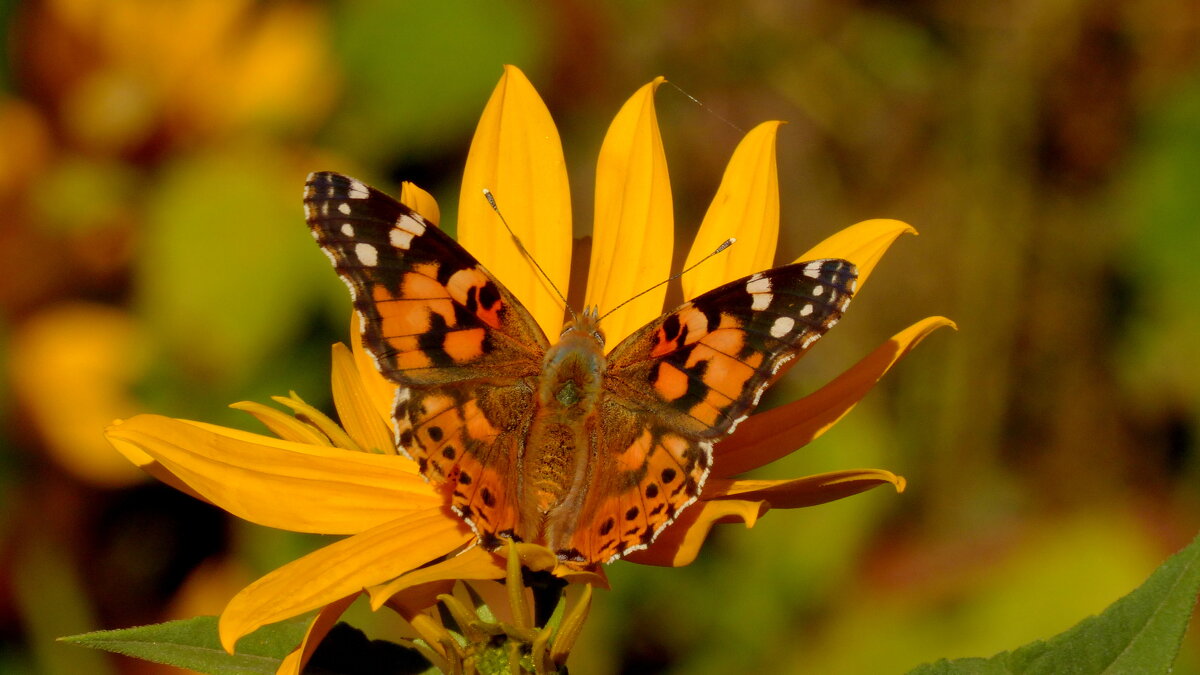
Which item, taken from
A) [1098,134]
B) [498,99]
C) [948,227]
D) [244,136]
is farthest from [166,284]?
[1098,134]

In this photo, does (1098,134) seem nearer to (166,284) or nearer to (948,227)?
(948,227)

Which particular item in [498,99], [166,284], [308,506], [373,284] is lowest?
[308,506]

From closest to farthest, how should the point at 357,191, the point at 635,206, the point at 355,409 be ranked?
the point at 357,191 < the point at 355,409 < the point at 635,206

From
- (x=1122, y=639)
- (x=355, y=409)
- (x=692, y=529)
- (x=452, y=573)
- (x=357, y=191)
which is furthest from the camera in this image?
(x=355, y=409)

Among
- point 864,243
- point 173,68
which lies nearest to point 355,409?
point 864,243

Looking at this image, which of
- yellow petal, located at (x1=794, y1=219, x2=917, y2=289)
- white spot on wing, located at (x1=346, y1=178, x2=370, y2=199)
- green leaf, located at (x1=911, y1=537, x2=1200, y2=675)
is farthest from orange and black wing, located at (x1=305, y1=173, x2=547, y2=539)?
green leaf, located at (x1=911, y1=537, x2=1200, y2=675)

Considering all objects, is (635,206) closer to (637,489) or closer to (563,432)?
(563,432)

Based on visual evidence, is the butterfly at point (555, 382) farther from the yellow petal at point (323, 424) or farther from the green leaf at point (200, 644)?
the green leaf at point (200, 644)
